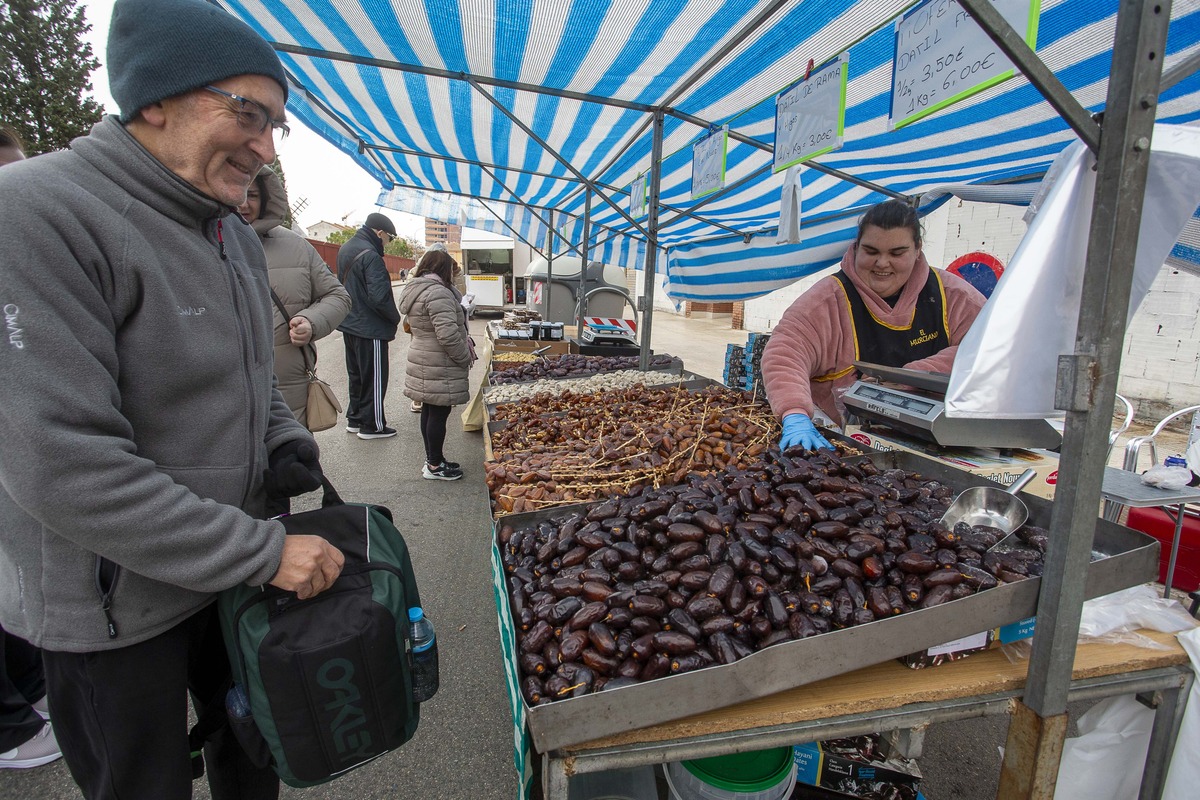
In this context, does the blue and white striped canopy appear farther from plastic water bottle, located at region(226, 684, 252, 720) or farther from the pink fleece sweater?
plastic water bottle, located at region(226, 684, 252, 720)

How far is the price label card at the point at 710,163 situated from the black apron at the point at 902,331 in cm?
130

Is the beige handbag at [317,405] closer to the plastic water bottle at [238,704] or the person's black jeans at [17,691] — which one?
the person's black jeans at [17,691]

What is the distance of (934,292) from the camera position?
2.93 meters

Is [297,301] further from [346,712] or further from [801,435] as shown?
[801,435]

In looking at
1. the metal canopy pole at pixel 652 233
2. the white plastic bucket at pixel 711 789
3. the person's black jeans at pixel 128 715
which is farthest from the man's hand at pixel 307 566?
the metal canopy pole at pixel 652 233

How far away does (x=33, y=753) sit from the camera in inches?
84.7

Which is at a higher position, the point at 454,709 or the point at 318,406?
the point at 318,406

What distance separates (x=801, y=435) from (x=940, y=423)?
1.75 feet

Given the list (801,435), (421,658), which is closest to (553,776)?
(421,658)

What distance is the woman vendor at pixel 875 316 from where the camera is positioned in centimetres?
275

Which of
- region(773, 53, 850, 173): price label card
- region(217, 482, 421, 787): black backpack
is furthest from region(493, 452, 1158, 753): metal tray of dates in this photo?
region(773, 53, 850, 173): price label card

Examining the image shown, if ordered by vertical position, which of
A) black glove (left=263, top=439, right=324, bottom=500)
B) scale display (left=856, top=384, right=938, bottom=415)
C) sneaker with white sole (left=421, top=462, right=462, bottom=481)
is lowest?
sneaker with white sole (left=421, top=462, right=462, bottom=481)

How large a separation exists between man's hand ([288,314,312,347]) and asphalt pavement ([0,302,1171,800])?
1612 mm

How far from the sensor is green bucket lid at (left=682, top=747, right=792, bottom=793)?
158 centimetres
